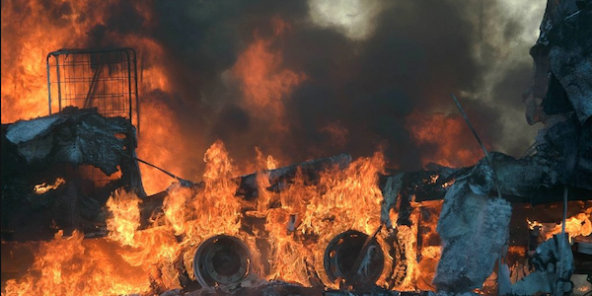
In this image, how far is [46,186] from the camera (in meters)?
8.98

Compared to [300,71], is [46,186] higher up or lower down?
lower down

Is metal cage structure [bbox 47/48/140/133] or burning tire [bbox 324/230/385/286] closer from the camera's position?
burning tire [bbox 324/230/385/286]

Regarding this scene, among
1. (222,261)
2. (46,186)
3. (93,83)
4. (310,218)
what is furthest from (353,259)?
(93,83)

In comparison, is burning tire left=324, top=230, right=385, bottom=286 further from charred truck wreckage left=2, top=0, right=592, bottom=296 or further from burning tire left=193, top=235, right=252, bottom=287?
burning tire left=193, top=235, right=252, bottom=287

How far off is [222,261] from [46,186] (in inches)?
131

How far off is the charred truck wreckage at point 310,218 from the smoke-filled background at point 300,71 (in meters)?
3.31

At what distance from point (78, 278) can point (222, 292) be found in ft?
10.6

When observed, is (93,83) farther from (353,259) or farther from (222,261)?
(353,259)

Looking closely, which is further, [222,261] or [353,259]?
[222,261]

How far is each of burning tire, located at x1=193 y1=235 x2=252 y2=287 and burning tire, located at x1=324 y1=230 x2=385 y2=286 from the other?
1323mm

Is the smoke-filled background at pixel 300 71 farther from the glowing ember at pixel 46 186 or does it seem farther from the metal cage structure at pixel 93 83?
the glowing ember at pixel 46 186

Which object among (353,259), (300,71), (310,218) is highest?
(300,71)

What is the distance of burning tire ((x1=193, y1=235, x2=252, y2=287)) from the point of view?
8.33m

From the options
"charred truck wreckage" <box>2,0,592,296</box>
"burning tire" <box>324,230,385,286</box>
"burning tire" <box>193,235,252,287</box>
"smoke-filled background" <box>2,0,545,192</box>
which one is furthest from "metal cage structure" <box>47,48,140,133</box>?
"burning tire" <box>324,230,385,286</box>
